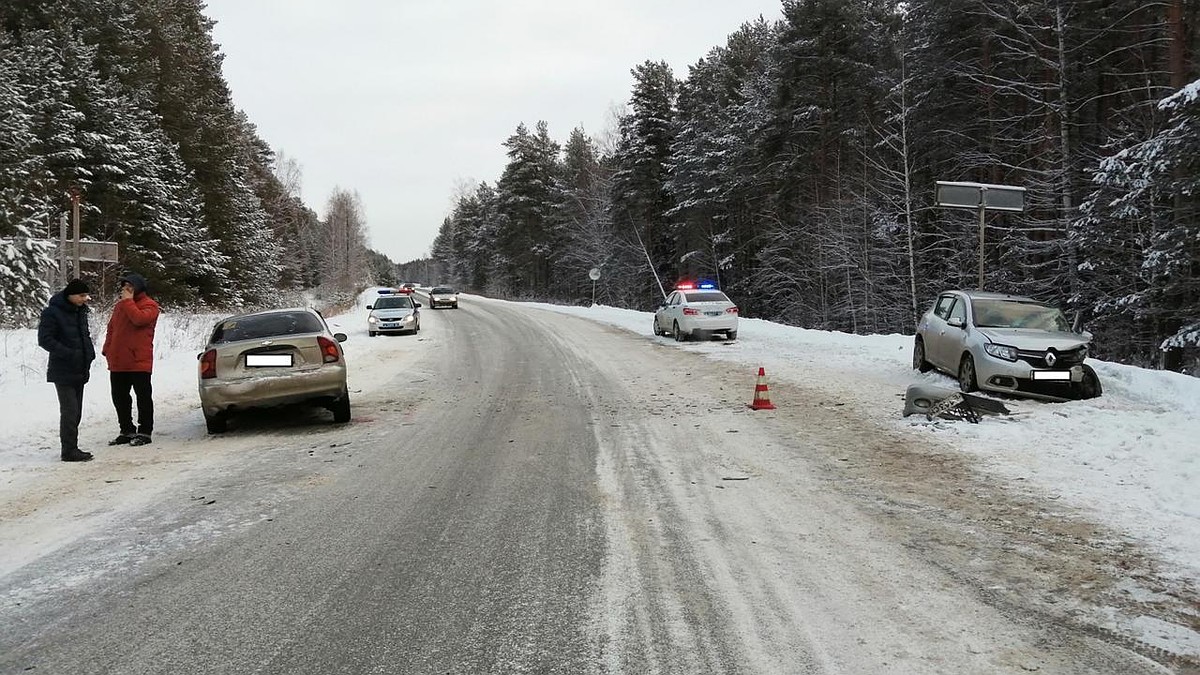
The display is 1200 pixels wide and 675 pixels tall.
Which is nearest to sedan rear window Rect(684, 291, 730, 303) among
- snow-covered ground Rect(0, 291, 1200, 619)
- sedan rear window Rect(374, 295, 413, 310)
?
snow-covered ground Rect(0, 291, 1200, 619)

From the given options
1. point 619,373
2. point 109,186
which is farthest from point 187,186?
point 619,373

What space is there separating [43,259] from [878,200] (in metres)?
27.4

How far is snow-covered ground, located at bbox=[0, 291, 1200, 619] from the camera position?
5012 millimetres

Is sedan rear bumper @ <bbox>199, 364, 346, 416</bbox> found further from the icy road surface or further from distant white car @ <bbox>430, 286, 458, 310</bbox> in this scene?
distant white car @ <bbox>430, 286, 458, 310</bbox>

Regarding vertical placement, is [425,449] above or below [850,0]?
below

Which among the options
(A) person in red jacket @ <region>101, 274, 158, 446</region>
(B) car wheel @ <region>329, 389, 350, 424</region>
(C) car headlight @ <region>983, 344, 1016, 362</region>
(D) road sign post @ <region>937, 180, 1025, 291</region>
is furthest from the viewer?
(D) road sign post @ <region>937, 180, 1025, 291</region>

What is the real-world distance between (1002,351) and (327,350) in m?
9.18

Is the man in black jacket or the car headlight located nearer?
the man in black jacket

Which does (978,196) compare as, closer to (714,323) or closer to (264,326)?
(714,323)

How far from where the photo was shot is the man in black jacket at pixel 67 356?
6832 mm

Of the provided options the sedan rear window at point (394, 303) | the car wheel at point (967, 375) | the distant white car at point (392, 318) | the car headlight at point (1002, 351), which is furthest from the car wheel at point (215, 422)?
the sedan rear window at point (394, 303)

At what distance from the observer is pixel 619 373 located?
13.5m

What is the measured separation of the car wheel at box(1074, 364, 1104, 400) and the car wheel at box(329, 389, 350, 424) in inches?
383

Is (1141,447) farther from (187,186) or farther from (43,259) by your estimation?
(187,186)
